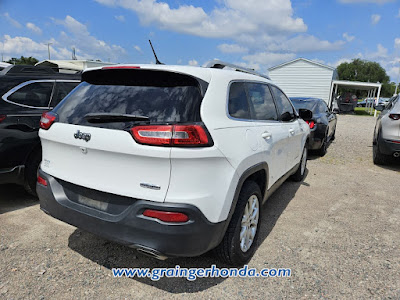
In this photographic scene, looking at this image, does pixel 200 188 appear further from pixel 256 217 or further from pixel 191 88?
pixel 256 217

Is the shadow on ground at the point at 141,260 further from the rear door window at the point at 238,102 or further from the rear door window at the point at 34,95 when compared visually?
the rear door window at the point at 34,95

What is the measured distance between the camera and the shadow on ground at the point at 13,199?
12.7 feet

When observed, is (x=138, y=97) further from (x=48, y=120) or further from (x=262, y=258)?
(x=262, y=258)

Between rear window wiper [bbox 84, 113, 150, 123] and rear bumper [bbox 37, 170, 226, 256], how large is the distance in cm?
56

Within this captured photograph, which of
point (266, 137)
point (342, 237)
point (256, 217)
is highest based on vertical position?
point (266, 137)

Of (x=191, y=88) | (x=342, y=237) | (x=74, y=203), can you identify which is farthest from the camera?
(x=342, y=237)

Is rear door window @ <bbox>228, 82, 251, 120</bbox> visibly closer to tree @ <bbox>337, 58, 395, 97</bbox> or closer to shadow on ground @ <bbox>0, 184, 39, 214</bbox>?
shadow on ground @ <bbox>0, 184, 39, 214</bbox>

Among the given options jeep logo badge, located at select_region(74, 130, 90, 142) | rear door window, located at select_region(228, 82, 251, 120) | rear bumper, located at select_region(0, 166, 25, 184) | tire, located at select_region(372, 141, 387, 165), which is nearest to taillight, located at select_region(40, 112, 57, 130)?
jeep logo badge, located at select_region(74, 130, 90, 142)

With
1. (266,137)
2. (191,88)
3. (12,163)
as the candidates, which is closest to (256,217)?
(266,137)

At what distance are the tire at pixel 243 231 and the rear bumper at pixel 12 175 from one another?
2705 mm

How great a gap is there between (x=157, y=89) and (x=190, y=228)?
1.06 metres

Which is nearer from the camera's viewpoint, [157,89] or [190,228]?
[190,228]

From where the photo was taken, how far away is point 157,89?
7.30 feet

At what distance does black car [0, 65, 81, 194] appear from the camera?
11.6ft
